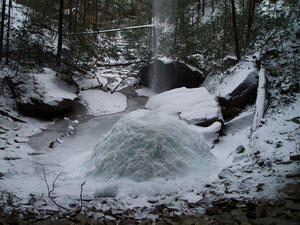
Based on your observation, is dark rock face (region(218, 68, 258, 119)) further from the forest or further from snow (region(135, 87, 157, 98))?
snow (region(135, 87, 157, 98))

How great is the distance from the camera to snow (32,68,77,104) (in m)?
11.7

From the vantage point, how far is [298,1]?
1235cm

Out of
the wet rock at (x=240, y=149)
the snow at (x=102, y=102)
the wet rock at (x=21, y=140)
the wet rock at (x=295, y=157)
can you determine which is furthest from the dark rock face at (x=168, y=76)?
the wet rock at (x=295, y=157)

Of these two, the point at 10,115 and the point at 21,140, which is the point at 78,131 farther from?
the point at 10,115

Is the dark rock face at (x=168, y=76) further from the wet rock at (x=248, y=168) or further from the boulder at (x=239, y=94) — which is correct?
the wet rock at (x=248, y=168)

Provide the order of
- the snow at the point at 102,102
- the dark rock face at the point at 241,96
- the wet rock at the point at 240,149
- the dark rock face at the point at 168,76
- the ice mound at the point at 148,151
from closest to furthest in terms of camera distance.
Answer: the ice mound at the point at 148,151 → the wet rock at the point at 240,149 → the dark rock face at the point at 241,96 → the snow at the point at 102,102 → the dark rock face at the point at 168,76

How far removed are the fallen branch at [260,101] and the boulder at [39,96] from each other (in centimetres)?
735

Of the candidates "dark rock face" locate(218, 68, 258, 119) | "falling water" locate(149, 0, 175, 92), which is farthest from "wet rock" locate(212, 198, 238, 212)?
"falling water" locate(149, 0, 175, 92)

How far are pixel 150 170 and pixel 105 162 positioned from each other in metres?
1.17

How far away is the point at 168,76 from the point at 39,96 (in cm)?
711

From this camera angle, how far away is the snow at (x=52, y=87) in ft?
38.3

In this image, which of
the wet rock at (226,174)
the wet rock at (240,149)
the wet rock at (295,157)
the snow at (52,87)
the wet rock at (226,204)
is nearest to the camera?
the wet rock at (226,204)

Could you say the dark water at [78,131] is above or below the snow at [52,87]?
below

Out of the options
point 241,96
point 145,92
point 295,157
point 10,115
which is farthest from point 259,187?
point 145,92
